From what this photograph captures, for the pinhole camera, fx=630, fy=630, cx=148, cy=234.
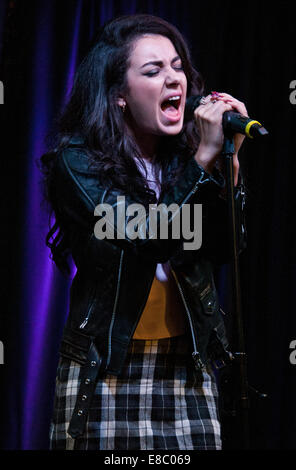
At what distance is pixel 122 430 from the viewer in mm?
1443

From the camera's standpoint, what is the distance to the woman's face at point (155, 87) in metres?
1.58

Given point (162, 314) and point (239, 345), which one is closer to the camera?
point (239, 345)

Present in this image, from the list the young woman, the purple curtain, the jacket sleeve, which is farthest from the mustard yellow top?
the purple curtain

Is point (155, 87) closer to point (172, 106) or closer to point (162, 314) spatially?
point (172, 106)

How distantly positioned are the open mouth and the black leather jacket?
0.81ft

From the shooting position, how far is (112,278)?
1438mm

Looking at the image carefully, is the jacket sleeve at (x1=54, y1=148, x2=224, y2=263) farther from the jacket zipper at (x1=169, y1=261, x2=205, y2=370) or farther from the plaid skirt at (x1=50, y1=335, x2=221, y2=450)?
the plaid skirt at (x1=50, y1=335, x2=221, y2=450)

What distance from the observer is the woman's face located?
1.58 meters

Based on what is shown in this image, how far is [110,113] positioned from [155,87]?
137mm

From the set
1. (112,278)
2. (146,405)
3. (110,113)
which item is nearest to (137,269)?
(112,278)

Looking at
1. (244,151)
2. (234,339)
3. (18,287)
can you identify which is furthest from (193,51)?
(234,339)

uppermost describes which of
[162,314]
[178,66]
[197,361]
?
[178,66]

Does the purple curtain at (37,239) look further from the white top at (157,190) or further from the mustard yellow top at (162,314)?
the mustard yellow top at (162,314)
